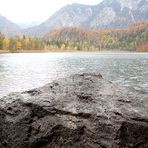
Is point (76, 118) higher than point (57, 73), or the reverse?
point (76, 118)

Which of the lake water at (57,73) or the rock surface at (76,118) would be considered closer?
the rock surface at (76,118)

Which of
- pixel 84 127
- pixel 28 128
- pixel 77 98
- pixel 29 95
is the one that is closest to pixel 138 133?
pixel 84 127

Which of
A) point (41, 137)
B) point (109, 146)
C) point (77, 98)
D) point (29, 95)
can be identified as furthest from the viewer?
point (29, 95)

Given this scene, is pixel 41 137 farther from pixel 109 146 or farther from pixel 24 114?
pixel 109 146

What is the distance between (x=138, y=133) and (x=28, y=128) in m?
3.15

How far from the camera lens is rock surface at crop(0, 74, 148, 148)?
9.50 meters

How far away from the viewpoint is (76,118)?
9.95 metres

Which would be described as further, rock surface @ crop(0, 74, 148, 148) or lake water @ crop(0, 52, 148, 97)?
lake water @ crop(0, 52, 148, 97)

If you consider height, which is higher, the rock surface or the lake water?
the rock surface

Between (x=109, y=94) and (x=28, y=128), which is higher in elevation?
(x=109, y=94)

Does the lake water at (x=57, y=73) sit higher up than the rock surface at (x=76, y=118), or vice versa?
the rock surface at (x=76, y=118)

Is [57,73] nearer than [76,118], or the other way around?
[76,118]

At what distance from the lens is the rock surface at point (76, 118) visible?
9500 millimetres

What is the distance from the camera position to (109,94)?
1109cm
